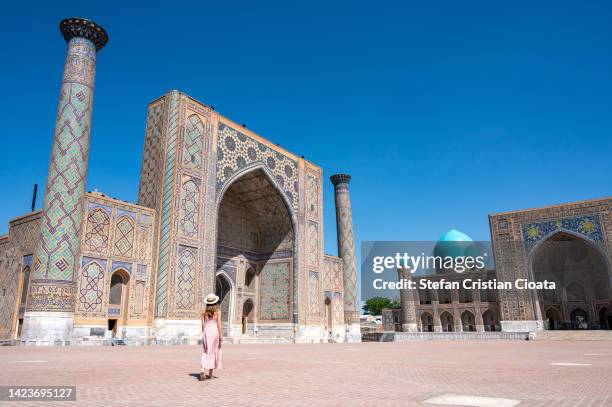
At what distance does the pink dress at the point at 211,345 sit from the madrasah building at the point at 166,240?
8.93 m

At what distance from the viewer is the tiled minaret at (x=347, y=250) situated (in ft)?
80.2

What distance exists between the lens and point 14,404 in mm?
2904

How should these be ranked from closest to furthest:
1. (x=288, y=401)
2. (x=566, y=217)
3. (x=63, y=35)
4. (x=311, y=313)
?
1. (x=288, y=401)
2. (x=63, y=35)
3. (x=311, y=313)
4. (x=566, y=217)

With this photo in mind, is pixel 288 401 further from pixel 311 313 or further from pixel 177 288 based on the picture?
pixel 311 313

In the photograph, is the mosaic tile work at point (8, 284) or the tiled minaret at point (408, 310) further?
the tiled minaret at point (408, 310)

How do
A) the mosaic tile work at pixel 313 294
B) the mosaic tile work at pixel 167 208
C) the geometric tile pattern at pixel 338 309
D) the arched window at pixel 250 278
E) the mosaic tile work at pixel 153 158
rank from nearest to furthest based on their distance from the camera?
the mosaic tile work at pixel 167 208
the mosaic tile work at pixel 153 158
the mosaic tile work at pixel 313 294
the arched window at pixel 250 278
the geometric tile pattern at pixel 338 309

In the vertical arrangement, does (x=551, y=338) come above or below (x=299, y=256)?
below

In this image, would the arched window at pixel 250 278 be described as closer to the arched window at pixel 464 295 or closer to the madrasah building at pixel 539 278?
the madrasah building at pixel 539 278

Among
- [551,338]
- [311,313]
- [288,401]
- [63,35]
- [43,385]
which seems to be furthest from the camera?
[551,338]

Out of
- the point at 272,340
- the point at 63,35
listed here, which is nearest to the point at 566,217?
the point at 272,340

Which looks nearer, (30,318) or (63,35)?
(30,318)

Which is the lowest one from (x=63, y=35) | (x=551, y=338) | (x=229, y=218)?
(x=551, y=338)

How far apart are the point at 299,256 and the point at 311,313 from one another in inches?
106

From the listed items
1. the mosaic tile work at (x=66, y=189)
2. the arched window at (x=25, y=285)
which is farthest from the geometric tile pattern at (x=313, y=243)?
the arched window at (x=25, y=285)
